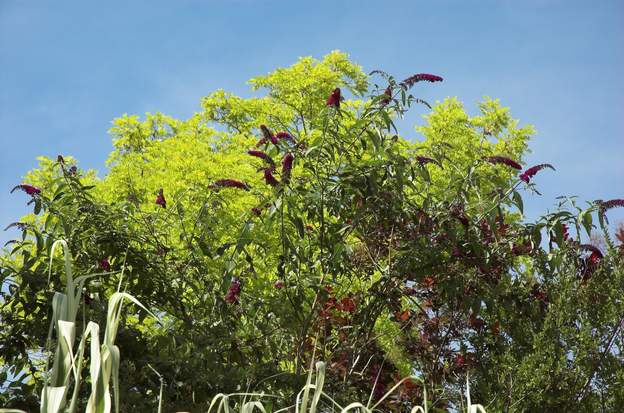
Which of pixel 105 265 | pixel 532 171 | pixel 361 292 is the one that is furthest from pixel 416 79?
pixel 105 265

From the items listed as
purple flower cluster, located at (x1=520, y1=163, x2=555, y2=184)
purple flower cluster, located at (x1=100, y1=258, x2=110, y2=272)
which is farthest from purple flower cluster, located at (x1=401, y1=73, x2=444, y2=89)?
purple flower cluster, located at (x1=100, y1=258, x2=110, y2=272)

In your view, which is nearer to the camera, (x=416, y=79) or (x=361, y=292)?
(x=416, y=79)

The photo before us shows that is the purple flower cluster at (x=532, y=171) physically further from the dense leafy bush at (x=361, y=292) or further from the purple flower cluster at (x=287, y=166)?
the purple flower cluster at (x=287, y=166)

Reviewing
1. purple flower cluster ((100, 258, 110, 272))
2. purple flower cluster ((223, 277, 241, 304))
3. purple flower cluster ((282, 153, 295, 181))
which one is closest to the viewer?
purple flower cluster ((282, 153, 295, 181))

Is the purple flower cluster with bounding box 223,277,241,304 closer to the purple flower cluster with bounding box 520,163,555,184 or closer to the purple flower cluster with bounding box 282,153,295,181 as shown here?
the purple flower cluster with bounding box 282,153,295,181

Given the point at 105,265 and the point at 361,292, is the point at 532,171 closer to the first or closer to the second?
the point at 361,292

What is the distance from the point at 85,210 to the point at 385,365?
2572mm

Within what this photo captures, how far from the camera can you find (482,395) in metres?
5.21

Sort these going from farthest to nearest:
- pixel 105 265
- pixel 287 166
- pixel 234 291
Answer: pixel 105 265 < pixel 234 291 < pixel 287 166

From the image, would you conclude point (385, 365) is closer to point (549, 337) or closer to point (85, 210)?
point (549, 337)

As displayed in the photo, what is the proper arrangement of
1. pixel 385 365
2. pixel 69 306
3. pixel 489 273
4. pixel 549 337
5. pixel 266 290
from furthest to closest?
pixel 266 290 → pixel 385 365 → pixel 489 273 → pixel 549 337 → pixel 69 306

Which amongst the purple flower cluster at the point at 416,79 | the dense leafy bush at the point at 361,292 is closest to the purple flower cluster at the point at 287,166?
the dense leafy bush at the point at 361,292

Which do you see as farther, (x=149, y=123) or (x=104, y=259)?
(x=149, y=123)

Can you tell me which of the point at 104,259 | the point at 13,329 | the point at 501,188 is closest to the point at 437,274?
the point at 501,188
